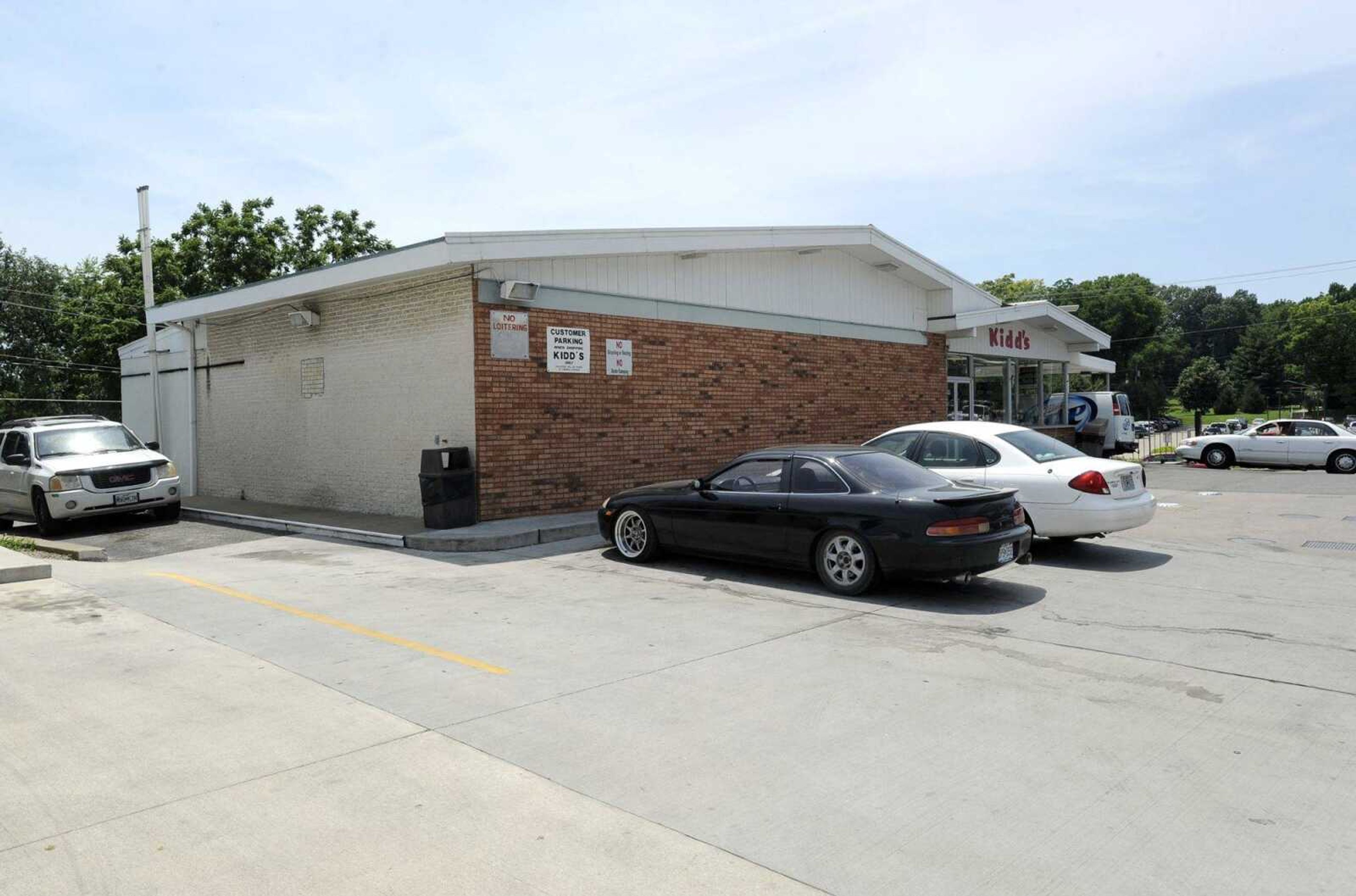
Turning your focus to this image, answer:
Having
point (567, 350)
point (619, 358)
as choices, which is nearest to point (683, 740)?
point (567, 350)

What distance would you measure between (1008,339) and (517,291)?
52.4 feet

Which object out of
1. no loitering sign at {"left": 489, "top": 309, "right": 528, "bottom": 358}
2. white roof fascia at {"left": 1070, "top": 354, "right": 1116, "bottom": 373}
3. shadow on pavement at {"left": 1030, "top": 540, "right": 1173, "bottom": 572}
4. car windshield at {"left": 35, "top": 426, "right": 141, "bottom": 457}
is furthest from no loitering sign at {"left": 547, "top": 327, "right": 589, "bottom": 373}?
white roof fascia at {"left": 1070, "top": 354, "right": 1116, "bottom": 373}

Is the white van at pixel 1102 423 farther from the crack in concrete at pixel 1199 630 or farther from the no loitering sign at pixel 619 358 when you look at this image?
the crack in concrete at pixel 1199 630

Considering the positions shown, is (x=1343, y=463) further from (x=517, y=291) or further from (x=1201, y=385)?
(x=1201, y=385)

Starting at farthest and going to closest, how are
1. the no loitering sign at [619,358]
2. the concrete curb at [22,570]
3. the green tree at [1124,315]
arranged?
the green tree at [1124,315]
the no loitering sign at [619,358]
the concrete curb at [22,570]

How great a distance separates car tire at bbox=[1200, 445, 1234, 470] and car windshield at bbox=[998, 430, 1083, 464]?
63.1ft

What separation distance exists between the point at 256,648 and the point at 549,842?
12.7 ft

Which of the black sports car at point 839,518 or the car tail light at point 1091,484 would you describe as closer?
the black sports car at point 839,518

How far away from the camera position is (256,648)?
6.33 metres

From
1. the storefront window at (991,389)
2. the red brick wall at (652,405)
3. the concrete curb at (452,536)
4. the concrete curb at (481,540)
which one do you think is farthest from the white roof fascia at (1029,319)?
the concrete curb at (481,540)

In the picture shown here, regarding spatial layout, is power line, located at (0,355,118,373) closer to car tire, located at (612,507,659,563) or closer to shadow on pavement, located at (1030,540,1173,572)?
car tire, located at (612,507,659,563)

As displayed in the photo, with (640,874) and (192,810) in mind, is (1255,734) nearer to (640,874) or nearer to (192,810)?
(640,874)

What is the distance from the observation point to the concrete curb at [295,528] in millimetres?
11570

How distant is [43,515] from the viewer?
13.3 meters
